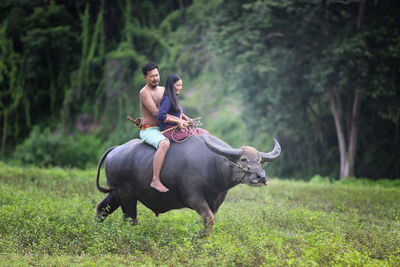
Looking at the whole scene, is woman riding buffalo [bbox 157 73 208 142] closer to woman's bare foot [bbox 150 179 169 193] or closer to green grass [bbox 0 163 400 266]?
woman's bare foot [bbox 150 179 169 193]

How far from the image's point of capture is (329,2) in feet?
51.3

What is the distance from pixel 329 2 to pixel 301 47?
1.79m

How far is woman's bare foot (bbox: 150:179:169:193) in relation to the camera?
6391mm

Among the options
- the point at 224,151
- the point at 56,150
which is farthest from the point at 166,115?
the point at 56,150

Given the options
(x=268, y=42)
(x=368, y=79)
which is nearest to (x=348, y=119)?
(x=368, y=79)

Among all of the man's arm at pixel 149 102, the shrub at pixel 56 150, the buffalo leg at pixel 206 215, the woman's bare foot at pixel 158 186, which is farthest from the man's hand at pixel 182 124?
the shrub at pixel 56 150

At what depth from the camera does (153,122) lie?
682 cm

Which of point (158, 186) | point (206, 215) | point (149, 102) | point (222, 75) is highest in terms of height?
point (149, 102)

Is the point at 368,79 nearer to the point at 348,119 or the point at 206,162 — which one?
the point at 348,119

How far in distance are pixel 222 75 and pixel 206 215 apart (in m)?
16.1

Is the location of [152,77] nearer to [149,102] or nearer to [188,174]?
[149,102]

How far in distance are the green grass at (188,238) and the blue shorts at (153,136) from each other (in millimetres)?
1110

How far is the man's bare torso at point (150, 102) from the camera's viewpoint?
22.0ft

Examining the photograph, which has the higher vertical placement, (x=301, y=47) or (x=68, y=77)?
(x=301, y=47)
